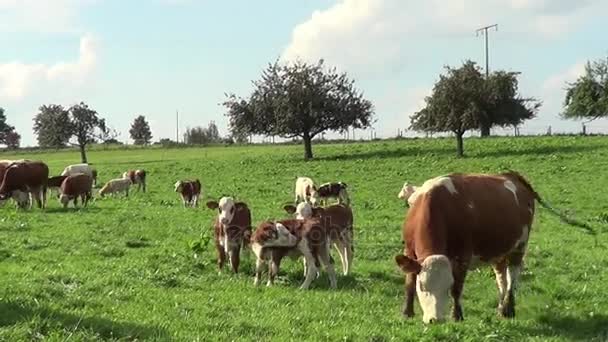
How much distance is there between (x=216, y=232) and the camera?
1505 cm

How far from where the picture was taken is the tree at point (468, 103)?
52.9m

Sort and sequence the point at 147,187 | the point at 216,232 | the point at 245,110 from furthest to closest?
the point at 245,110
the point at 147,187
the point at 216,232

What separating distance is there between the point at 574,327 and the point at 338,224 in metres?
5.79

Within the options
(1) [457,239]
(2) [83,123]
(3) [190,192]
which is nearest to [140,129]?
(2) [83,123]

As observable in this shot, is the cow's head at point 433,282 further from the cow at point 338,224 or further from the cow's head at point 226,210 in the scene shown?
the cow's head at point 226,210

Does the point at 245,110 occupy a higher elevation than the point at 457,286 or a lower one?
higher

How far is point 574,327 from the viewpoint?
417 inches

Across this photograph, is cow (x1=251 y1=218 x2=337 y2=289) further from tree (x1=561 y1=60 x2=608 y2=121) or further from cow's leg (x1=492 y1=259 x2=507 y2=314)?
tree (x1=561 y1=60 x2=608 y2=121)

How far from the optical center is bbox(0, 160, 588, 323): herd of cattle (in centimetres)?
1002

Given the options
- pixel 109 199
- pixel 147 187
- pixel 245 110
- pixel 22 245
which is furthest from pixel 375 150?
pixel 22 245

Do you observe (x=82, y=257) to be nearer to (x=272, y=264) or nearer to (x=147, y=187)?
(x=272, y=264)

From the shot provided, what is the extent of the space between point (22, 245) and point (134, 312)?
8443mm

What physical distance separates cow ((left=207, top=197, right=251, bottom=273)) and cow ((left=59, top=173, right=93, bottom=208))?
15911 mm

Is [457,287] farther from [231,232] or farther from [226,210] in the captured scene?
[226,210]
